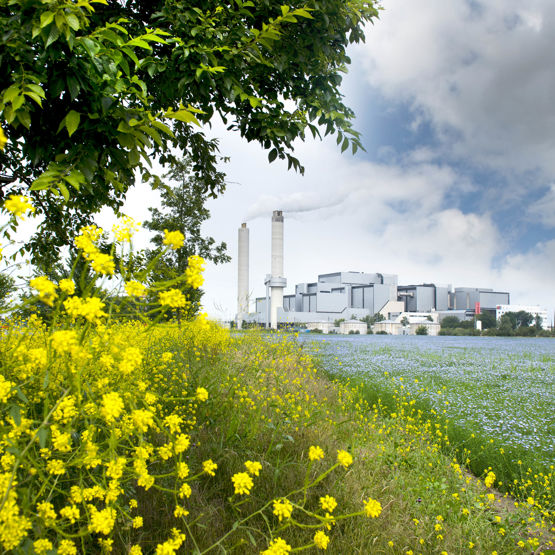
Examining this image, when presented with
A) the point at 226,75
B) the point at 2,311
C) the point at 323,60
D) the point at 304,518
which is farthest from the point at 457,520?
the point at 323,60

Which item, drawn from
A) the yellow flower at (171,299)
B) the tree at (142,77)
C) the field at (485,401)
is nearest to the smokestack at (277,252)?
the field at (485,401)

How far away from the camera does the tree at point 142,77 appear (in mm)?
2475

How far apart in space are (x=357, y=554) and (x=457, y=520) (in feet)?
5.08

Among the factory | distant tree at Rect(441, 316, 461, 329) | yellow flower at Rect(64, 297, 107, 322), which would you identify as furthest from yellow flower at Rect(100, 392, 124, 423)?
distant tree at Rect(441, 316, 461, 329)

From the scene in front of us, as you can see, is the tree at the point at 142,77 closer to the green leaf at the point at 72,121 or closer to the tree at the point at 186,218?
the green leaf at the point at 72,121

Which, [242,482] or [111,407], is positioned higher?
[111,407]

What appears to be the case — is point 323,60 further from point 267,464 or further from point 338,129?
point 267,464

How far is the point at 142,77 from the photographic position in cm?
438

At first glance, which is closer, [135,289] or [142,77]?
[135,289]

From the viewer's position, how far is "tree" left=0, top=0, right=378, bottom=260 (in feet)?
8.12

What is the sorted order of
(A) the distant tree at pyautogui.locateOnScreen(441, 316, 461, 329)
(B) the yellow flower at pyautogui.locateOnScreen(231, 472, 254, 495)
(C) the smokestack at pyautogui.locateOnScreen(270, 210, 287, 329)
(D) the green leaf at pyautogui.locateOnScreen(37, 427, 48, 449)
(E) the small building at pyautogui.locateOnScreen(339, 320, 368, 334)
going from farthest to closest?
(A) the distant tree at pyautogui.locateOnScreen(441, 316, 461, 329), (E) the small building at pyautogui.locateOnScreen(339, 320, 368, 334), (C) the smokestack at pyautogui.locateOnScreen(270, 210, 287, 329), (B) the yellow flower at pyautogui.locateOnScreen(231, 472, 254, 495), (D) the green leaf at pyautogui.locateOnScreen(37, 427, 48, 449)

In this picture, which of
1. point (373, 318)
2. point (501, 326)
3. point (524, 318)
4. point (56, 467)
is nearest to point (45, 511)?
point (56, 467)

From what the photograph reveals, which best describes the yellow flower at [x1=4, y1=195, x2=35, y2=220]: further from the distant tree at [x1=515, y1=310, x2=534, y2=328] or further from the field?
the distant tree at [x1=515, y1=310, x2=534, y2=328]

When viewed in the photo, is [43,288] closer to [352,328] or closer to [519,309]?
[352,328]
